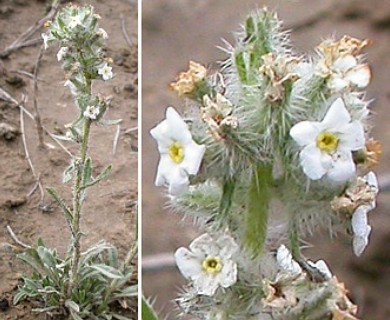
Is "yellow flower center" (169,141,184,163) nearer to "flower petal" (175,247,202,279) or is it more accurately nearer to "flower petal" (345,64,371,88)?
"flower petal" (175,247,202,279)

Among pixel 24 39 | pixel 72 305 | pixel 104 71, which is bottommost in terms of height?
pixel 72 305

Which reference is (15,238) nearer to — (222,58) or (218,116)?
(218,116)

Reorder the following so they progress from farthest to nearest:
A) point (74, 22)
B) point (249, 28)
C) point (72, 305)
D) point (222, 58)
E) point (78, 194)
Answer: point (222, 58)
point (72, 305)
point (78, 194)
point (74, 22)
point (249, 28)

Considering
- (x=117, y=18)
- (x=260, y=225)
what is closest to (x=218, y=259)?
(x=260, y=225)

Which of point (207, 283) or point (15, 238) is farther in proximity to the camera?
point (15, 238)

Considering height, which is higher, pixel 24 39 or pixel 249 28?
pixel 24 39

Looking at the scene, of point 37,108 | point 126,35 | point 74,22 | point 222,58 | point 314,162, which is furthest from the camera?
point 222,58

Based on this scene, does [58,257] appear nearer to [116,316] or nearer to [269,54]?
[116,316]

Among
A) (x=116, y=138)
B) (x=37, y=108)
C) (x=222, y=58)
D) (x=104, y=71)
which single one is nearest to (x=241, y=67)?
(x=104, y=71)
